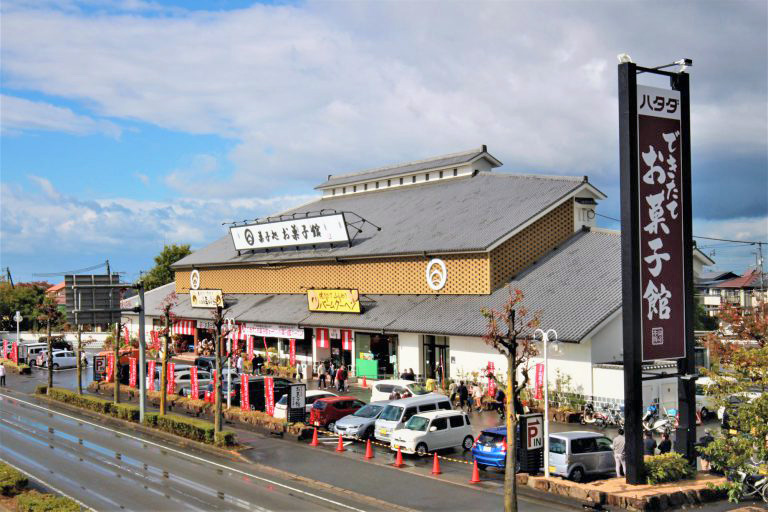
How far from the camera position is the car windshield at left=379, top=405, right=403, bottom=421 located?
30.1 m

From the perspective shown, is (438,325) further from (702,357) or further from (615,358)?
(702,357)

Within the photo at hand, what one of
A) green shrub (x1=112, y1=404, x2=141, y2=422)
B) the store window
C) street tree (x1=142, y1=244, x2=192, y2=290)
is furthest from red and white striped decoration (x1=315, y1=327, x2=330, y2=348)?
street tree (x1=142, y1=244, x2=192, y2=290)

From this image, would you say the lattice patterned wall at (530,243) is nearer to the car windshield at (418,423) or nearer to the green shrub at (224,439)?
the car windshield at (418,423)

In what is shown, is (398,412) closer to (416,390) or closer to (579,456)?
(416,390)

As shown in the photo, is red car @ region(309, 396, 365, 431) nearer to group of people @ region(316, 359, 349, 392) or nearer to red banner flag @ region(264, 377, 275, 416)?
red banner flag @ region(264, 377, 275, 416)

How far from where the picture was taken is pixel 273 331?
5675cm

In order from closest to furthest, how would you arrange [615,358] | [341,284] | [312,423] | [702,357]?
1. [312,423]
2. [615,358]
3. [702,357]
4. [341,284]

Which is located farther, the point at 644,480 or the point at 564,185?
the point at 564,185

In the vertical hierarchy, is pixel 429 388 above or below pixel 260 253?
below

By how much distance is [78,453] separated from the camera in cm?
2955

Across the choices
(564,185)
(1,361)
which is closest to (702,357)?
(564,185)

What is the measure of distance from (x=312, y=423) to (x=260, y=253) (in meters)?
34.2

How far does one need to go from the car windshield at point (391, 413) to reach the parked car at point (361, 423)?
91 cm

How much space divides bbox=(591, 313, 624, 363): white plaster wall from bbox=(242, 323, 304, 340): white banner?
79.1ft
